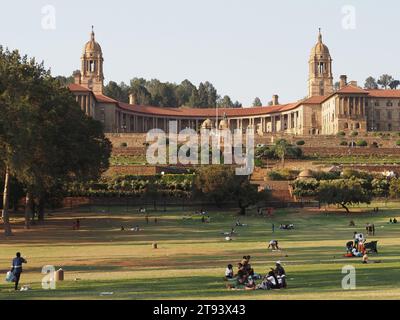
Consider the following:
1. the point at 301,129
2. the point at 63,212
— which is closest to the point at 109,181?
the point at 63,212

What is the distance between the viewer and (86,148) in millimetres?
50375

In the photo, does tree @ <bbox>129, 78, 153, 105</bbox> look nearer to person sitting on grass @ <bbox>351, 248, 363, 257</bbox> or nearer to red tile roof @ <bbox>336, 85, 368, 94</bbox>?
red tile roof @ <bbox>336, 85, 368, 94</bbox>

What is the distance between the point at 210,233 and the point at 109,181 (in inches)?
1125

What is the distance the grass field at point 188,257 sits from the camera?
18.3 meters

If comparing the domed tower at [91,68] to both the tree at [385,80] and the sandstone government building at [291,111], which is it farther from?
the tree at [385,80]

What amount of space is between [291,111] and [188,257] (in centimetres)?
10508

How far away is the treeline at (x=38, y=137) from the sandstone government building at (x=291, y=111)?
204 ft

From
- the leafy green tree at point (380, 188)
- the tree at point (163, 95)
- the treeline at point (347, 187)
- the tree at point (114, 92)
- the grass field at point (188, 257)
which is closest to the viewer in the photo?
the grass field at point (188, 257)

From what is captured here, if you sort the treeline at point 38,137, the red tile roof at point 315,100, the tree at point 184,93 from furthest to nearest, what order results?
the tree at point 184,93, the red tile roof at point 315,100, the treeline at point 38,137

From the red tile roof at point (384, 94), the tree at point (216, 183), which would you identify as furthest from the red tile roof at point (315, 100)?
the tree at point (216, 183)

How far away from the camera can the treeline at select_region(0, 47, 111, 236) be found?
39.0m

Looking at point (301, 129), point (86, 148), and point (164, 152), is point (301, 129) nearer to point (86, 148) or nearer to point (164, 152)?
point (164, 152)

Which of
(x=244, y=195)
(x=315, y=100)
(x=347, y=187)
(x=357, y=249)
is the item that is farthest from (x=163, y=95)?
(x=357, y=249)

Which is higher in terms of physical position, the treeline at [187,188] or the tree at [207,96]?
the tree at [207,96]
